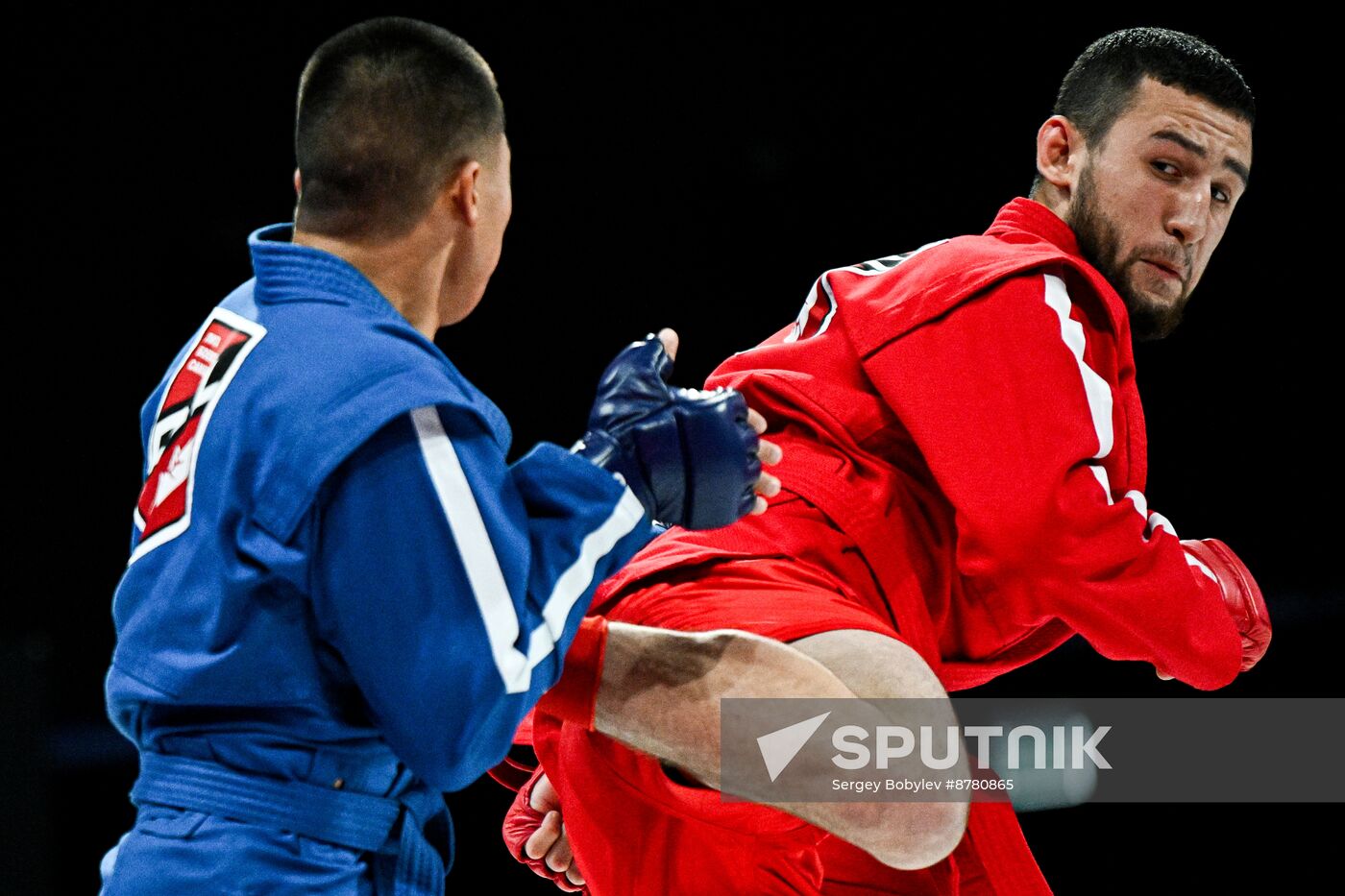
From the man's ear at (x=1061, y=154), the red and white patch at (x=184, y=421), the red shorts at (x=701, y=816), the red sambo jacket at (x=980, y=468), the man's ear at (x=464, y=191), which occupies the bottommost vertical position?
the red shorts at (x=701, y=816)

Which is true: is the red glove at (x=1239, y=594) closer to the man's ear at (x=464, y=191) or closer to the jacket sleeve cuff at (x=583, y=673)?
the jacket sleeve cuff at (x=583, y=673)

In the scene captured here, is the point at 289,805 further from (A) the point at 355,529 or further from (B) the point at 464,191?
(B) the point at 464,191

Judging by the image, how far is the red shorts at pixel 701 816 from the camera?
75.7 inches

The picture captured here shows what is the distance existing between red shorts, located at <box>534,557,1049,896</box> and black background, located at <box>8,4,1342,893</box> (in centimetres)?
221

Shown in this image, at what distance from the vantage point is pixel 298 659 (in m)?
1.46

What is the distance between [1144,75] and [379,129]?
136 centimetres

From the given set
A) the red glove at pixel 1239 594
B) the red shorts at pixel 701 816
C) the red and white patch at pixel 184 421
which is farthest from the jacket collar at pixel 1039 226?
the red and white patch at pixel 184 421

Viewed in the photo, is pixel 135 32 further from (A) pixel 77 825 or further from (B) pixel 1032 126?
(B) pixel 1032 126

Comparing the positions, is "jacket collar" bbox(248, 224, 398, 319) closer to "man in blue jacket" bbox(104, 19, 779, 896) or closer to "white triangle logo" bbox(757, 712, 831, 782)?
"man in blue jacket" bbox(104, 19, 779, 896)

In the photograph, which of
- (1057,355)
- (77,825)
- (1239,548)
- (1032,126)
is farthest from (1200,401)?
(77,825)

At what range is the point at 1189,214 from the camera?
237 centimetres

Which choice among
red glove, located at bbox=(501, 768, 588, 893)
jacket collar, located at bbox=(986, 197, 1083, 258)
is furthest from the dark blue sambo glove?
jacket collar, located at bbox=(986, 197, 1083, 258)

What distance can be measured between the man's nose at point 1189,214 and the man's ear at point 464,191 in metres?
1.21

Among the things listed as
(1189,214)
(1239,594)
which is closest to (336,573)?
(1239,594)
